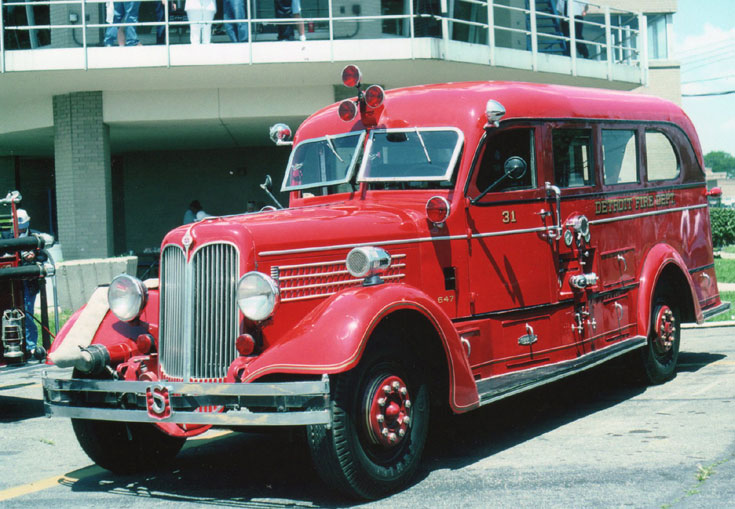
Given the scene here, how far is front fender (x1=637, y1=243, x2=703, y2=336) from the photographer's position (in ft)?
26.5

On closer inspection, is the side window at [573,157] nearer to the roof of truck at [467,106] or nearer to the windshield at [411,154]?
the roof of truck at [467,106]

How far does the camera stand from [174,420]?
202 inches

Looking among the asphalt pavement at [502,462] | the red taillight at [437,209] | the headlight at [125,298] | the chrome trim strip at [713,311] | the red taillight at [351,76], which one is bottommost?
the asphalt pavement at [502,462]

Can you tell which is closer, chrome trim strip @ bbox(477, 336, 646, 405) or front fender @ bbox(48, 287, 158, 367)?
front fender @ bbox(48, 287, 158, 367)

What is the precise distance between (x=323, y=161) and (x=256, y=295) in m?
2.45

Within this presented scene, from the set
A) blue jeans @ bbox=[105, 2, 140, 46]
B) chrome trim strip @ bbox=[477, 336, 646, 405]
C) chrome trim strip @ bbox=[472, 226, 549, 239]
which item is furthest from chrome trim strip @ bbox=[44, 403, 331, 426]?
blue jeans @ bbox=[105, 2, 140, 46]

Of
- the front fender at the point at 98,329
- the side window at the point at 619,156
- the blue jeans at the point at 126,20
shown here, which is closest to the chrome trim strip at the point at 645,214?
the side window at the point at 619,156

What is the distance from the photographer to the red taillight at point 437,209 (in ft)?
20.2

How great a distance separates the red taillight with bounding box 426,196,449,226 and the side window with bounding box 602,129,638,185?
90.1 inches

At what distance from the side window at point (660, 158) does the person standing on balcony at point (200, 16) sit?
9.71 metres

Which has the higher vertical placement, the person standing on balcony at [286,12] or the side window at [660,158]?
the person standing on balcony at [286,12]

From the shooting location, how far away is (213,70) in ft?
53.4

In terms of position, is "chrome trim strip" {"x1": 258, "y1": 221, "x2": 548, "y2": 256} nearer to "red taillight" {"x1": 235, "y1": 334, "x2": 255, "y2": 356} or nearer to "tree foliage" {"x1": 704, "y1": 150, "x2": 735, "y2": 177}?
"red taillight" {"x1": 235, "y1": 334, "x2": 255, "y2": 356}

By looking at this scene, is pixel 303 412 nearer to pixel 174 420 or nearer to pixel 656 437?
pixel 174 420
